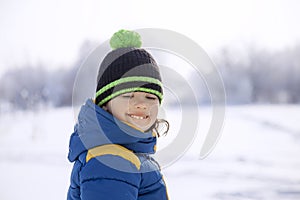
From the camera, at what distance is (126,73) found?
3.43 feet

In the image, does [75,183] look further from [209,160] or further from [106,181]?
[209,160]

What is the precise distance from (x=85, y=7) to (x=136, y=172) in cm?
335

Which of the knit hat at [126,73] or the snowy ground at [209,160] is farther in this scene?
the snowy ground at [209,160]

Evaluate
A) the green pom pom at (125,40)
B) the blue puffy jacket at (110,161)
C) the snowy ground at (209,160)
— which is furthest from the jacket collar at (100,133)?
the snowy ground at (209,160)

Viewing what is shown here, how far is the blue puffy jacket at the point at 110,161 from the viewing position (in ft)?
3.07

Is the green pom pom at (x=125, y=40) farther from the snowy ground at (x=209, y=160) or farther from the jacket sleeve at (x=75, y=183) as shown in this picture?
the snowy ground at (x=209, y=160)

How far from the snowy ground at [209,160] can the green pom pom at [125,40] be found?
111 centimetres

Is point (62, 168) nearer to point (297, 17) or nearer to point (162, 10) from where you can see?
point (162, 10)

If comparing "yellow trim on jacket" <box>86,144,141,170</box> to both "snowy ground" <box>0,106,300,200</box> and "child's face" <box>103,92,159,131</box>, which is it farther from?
"snowy ground" <box>0,106,300,200</box>

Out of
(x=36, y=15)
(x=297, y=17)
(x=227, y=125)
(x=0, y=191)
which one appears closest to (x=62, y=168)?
(x=0, y=191)

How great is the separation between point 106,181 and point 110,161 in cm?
5

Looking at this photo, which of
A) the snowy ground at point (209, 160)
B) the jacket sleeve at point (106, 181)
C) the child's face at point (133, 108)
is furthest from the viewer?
the snowy ground at point (209, 160)

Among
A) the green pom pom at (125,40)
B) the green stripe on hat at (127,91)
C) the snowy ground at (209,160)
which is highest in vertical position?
the green pom pom at (125,40)

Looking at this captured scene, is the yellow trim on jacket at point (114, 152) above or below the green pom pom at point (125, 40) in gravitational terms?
below
